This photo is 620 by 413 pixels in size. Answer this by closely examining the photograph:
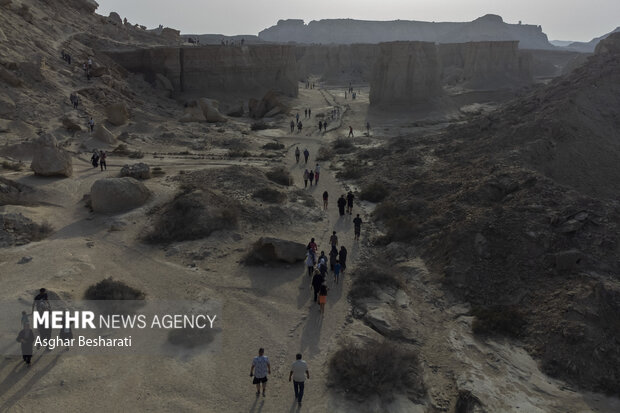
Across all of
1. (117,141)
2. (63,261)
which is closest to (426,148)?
(117,141)

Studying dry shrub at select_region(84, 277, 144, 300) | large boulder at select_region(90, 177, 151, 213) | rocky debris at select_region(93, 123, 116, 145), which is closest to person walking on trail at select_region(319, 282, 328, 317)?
dry shrub at select_region(84, 277, 144, 300)

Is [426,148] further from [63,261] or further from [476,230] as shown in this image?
[63,261]

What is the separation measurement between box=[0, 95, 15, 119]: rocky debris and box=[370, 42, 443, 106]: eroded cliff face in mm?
32084

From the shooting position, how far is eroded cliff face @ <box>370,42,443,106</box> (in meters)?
44.3

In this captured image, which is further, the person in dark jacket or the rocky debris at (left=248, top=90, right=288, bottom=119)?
the rocky debris at (left=248, top=90, right=288, bottom=119)

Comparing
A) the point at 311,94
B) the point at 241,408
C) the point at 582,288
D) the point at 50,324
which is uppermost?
the point at 311,94

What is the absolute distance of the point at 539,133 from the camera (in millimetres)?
21250

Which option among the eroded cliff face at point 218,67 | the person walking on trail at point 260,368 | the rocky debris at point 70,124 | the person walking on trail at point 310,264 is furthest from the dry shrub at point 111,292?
the eroded cliff face at point 218,67

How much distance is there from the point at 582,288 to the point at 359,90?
60315 mm

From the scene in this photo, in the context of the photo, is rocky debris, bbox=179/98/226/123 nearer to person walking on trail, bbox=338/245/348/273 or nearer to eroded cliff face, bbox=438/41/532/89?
person walking on trail, bbox=338/245/348/273

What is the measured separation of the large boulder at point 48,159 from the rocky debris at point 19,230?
5.00 meters

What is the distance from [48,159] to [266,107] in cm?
2578

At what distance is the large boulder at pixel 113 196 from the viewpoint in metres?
16.8

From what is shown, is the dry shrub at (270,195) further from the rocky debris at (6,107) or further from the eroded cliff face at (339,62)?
the eroded cliff face at (339,62)
